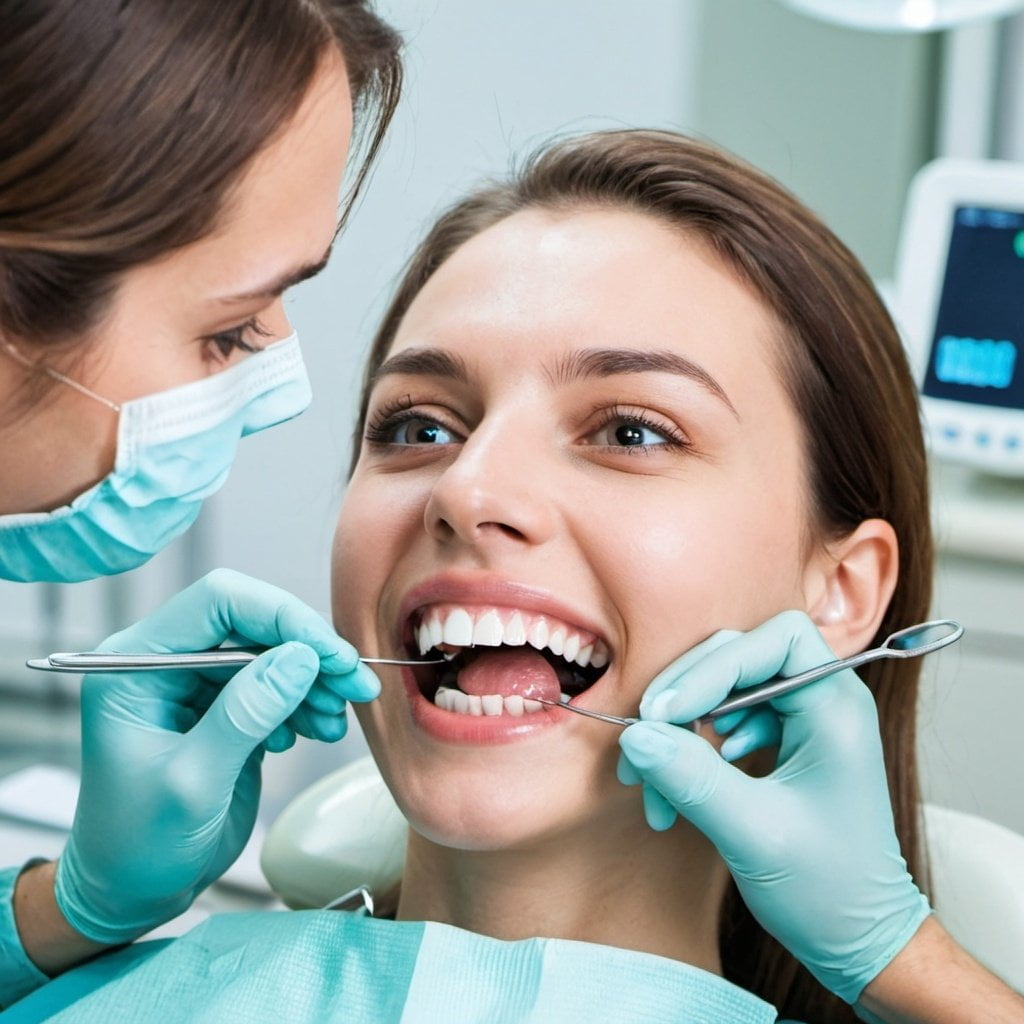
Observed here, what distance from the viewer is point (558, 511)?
1.16 m

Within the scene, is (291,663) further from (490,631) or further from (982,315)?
(982,315)

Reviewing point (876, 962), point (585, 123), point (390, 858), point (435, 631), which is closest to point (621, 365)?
point (435, 631)

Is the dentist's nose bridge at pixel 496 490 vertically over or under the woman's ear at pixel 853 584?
over

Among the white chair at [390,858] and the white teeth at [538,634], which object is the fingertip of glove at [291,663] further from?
the white chair at [390,858]

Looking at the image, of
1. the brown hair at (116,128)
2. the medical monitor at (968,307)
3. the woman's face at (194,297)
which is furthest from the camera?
the medical monitor at (968,307)

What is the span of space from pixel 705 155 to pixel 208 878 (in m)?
0.88

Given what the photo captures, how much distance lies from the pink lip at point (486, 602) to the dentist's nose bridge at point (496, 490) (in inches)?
1.5

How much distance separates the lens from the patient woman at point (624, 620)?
3.73ft

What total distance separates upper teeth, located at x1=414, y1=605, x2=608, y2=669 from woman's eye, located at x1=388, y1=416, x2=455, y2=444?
0.62 feet

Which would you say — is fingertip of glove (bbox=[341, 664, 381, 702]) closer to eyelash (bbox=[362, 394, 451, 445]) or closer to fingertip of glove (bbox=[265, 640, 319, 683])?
fingertip of glove (bbox=[265, 640, 319, 683])

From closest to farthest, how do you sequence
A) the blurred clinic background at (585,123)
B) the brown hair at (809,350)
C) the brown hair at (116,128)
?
the brown hair at (116,128) < the brown hair at (809,350) < the blurred clinic background at (585,123)

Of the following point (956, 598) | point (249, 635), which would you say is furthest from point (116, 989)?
point (956, 598)

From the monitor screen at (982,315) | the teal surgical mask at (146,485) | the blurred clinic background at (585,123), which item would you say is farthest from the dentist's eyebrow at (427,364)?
the monitor screen at (982,315)

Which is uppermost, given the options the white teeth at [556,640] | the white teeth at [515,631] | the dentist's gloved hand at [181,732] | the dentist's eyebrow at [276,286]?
the dentist's eyebrow at [276,286]
